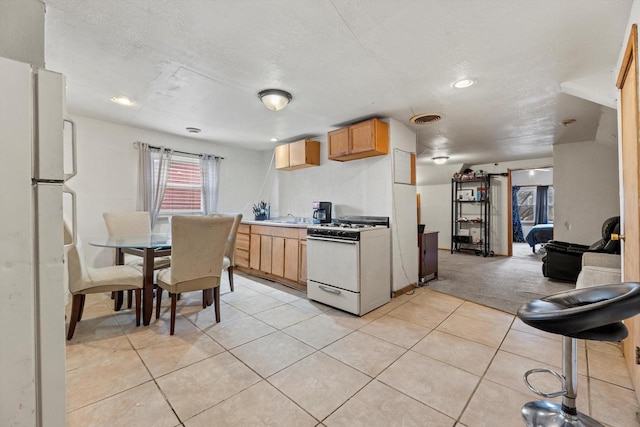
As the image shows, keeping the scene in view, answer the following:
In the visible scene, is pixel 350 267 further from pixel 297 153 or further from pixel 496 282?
pixel 496 282

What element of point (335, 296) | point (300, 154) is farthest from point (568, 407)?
point (300, 154)

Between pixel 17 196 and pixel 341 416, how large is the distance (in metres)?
1.68

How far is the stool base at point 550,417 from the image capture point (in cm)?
130

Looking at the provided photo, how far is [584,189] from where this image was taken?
4.59 m

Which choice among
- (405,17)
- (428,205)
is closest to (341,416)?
(405,17)

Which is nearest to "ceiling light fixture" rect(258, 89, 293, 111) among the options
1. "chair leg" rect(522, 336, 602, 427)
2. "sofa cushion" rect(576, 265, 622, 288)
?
"chair leg" rect(522, 336, 602, 427)

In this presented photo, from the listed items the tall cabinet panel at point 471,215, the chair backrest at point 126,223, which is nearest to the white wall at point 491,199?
the tall cabinet panel at point 471,215

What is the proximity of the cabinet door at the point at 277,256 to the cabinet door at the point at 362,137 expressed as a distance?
5.40ft

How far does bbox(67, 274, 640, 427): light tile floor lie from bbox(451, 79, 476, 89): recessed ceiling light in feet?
7.51

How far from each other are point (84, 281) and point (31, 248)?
179 centimetres

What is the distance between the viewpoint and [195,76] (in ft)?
7.91

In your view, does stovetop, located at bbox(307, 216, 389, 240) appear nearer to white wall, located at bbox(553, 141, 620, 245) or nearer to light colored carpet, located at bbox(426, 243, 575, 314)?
light colored carpet, located at bbox(426, 243, 575, 314)

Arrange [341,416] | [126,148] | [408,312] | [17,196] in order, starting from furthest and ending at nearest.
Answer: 1. [126,148]
2. [408,312]
3. [341,416]
4. [17,196]

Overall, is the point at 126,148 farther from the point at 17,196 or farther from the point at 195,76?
the point at 17,196
